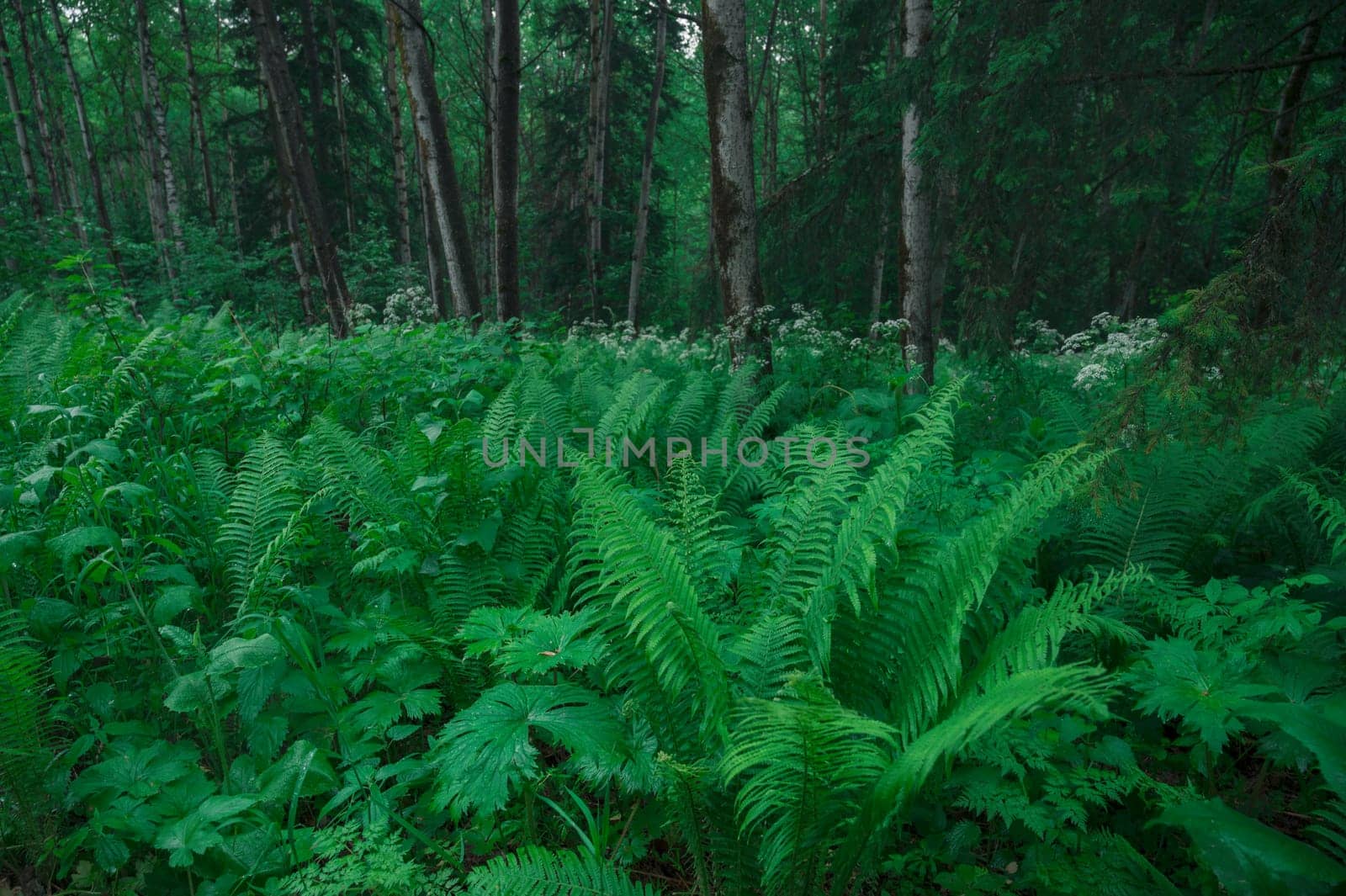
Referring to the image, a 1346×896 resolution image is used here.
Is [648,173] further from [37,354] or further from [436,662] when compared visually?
[436,662]

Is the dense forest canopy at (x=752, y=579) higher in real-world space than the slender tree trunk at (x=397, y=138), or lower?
lower

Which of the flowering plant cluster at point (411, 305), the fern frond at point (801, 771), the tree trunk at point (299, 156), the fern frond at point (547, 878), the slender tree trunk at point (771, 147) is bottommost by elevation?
the fern frond at point (547, 878)

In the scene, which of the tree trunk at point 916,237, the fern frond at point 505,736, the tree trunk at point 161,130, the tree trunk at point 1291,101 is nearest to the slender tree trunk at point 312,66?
the tree trunk at point 161,130

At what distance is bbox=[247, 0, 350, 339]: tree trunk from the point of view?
848 centimetres

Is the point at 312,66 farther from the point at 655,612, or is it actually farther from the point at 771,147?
the point at 655,612

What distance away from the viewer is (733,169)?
194 inches

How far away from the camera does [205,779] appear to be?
177 cm

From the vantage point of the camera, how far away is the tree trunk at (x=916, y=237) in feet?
18.7

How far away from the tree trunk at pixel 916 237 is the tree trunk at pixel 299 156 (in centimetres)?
650

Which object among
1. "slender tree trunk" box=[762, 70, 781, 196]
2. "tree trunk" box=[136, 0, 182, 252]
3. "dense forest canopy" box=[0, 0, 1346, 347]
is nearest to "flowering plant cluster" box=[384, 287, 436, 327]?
"dense forest canopy" box=[0, 0, 1346, 347]

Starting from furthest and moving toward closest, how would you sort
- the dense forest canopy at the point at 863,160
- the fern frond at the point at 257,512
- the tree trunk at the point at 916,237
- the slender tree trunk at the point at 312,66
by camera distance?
the slender tree trunk at the point at 312,66 < the tree trunk at the point at 916,237 < the dense forest canopy at the point at 863,160 < the fern frond at the point at 257,512

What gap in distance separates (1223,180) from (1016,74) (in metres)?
2.14

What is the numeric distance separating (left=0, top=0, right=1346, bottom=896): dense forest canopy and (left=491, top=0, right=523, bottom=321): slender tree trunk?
2439 millimetres

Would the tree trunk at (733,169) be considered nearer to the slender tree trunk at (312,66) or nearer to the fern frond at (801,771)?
the fern frond at (801,771)
